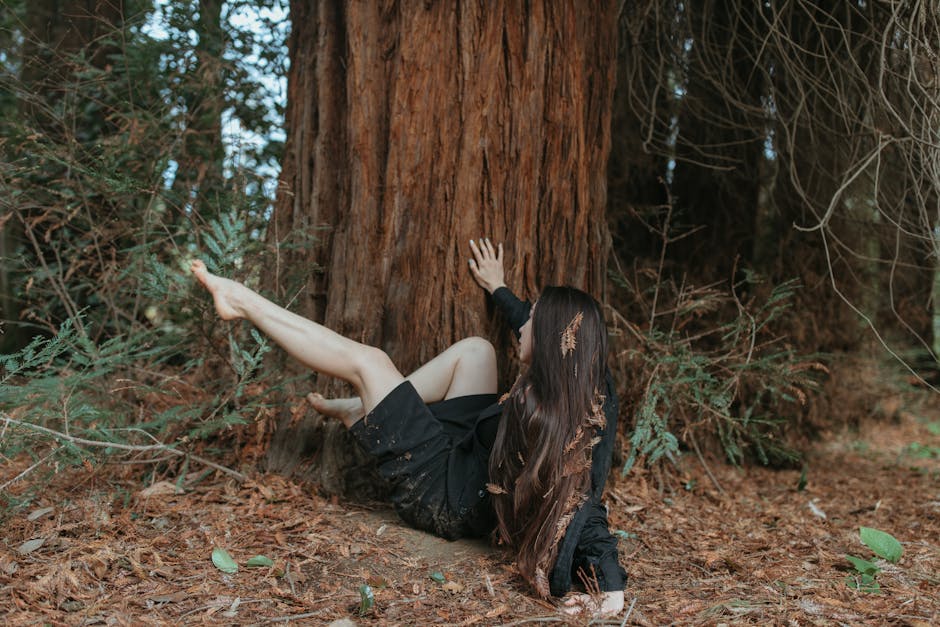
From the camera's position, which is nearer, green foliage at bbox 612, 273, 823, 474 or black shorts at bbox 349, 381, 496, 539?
black shorts at bbox 349, 381, 496, 539

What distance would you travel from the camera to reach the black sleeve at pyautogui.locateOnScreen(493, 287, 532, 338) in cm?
329

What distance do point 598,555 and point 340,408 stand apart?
4.48ft

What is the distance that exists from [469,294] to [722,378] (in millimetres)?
1723

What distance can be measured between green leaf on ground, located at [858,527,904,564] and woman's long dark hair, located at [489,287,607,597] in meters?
1.21

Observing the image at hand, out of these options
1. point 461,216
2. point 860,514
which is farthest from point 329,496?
point 860,514

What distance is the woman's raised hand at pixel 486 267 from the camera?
3.35 m

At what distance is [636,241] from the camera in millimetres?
5227

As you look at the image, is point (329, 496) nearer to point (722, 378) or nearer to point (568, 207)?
point (568, 207)

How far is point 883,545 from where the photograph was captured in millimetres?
2895

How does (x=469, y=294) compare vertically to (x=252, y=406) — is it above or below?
above

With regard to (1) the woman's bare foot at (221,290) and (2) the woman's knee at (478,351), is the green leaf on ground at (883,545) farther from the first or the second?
(1) the woman's bare foot at (221,290)

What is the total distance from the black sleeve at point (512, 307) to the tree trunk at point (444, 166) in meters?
0.11

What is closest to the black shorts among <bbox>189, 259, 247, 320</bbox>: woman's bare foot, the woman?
the woman

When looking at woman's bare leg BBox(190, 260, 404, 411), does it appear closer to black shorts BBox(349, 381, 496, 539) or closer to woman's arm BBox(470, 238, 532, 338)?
black shorts BBox(349, 381, 496, 539)
